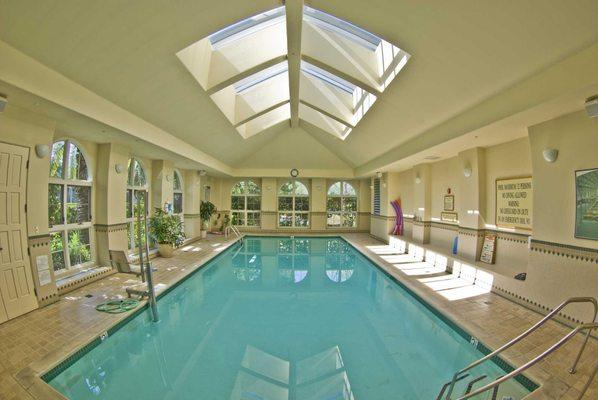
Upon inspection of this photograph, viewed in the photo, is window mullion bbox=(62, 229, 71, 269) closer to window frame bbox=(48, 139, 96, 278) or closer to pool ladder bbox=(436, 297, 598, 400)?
window frame bbox=(48, 139, 96, 278)

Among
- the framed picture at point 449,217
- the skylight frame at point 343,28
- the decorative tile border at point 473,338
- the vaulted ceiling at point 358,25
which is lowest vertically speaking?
the decorative tile border at point 473,338

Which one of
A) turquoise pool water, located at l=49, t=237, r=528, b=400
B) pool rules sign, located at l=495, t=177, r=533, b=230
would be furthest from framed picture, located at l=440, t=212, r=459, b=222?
turquoise pool water, located at l=49, t=237, r=528, b=400

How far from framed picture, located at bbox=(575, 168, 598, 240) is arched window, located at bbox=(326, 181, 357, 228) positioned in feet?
34.2

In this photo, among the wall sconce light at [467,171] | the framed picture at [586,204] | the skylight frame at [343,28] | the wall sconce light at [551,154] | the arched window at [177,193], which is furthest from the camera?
the arched window at [177,193]

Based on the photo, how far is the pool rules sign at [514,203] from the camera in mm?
5195

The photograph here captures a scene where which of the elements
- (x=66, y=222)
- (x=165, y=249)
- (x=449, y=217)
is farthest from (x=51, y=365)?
(x=449, y=217)

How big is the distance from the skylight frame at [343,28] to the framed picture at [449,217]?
191 inches

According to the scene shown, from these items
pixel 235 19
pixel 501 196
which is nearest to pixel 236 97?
pixel 235 19

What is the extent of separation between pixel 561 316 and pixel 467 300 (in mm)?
1161

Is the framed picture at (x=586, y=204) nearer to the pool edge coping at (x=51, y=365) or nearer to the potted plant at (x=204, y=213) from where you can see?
the pool edge coping at (x=51, y=365)

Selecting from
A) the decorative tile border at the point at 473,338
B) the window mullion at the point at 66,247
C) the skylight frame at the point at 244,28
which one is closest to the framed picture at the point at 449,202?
the decorative tile border at the point at 473,338

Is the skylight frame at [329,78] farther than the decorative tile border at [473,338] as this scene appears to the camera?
Yes

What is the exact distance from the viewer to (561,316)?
384 centimetres

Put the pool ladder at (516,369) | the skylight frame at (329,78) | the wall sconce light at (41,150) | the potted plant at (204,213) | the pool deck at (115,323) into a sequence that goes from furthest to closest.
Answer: the potted plant at (204,213), the skylight frame at (329,78), the wall sconce light at (41,150), the pool deck at (115,323), the pool ladder at (516,369)
